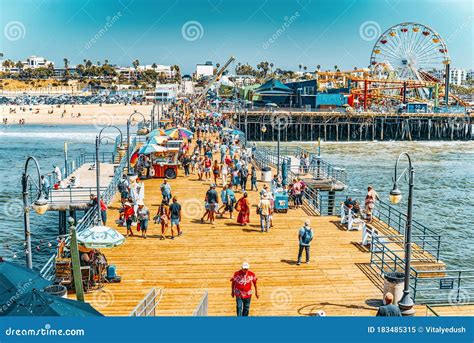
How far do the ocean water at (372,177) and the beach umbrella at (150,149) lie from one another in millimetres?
5135

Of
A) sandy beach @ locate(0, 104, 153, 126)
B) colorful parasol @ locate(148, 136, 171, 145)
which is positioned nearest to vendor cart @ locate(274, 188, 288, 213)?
colorful parasol @ locate(148, 136, 171, 145)

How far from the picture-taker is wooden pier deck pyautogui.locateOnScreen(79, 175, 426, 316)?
11.1 m

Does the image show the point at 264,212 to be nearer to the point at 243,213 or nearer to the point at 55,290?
the point at 243,213

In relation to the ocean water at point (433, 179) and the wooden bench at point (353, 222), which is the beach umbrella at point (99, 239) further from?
the ocean water at point (433, 179)

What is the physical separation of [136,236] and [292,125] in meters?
56.5

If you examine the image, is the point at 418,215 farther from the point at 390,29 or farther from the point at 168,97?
the point at 168,97

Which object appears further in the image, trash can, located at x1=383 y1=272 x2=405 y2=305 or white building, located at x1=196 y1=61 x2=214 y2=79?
white building, located at x1=196 y1=61 x2=214 y2=79

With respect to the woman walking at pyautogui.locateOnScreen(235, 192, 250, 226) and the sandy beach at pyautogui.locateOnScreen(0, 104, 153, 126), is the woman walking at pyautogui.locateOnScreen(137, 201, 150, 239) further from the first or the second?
the sandy beach at pyautogui.locateOnScreen(0, 104, 153, 126)

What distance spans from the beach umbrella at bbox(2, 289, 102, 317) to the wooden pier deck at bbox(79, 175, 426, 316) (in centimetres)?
283

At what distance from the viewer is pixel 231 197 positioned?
17906mm

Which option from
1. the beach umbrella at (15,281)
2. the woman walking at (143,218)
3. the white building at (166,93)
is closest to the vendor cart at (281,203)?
the woman walking at (143,218)

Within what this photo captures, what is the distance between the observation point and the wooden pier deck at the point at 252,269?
36.3 feet

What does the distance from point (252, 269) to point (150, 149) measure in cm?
1238

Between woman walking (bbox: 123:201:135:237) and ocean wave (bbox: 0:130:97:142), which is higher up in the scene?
ocean wave (bbox: 0:130:97:142)
